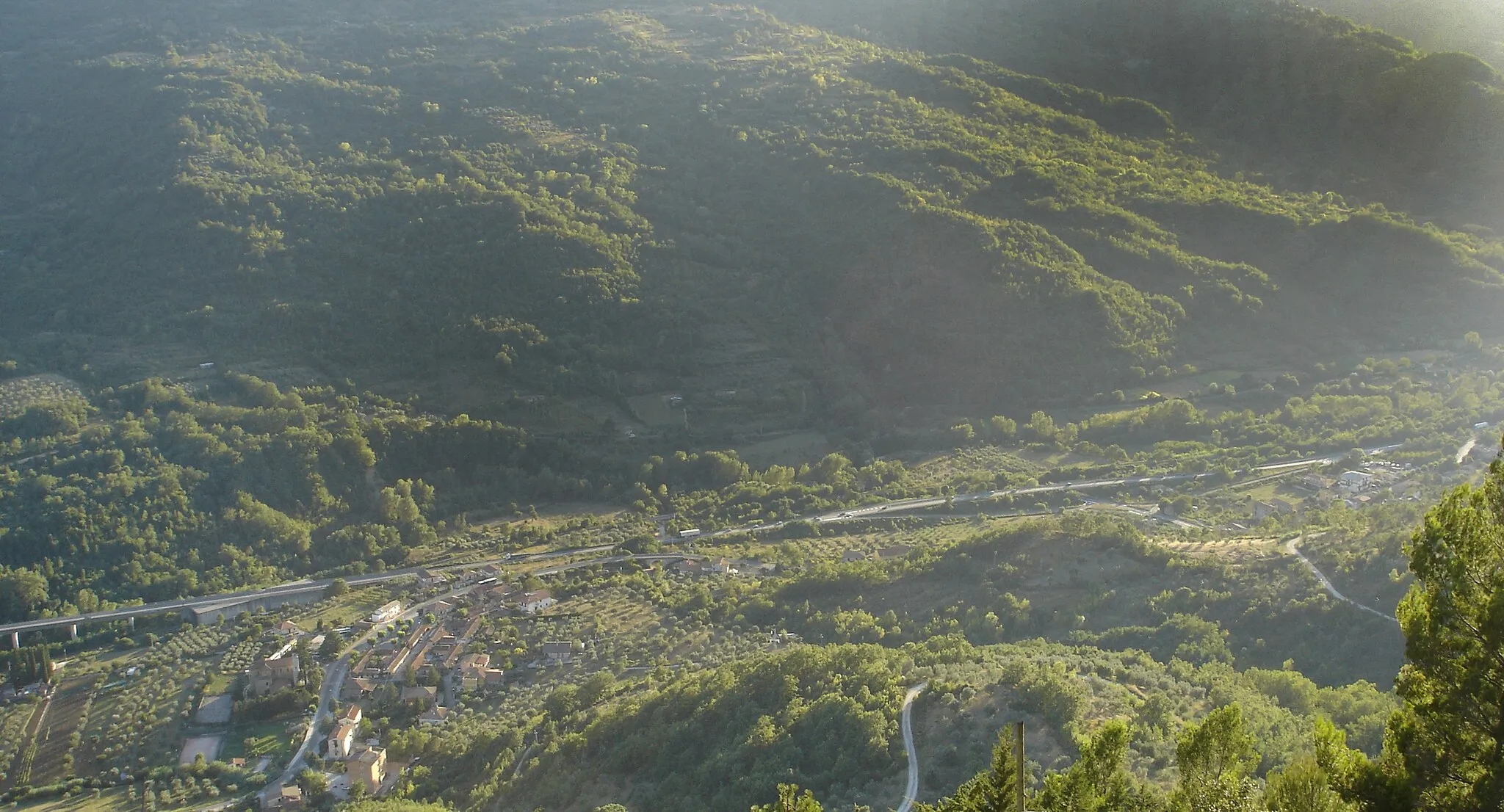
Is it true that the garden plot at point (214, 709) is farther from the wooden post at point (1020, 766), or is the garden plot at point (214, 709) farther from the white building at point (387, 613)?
the wooden post at point (1020, 766)

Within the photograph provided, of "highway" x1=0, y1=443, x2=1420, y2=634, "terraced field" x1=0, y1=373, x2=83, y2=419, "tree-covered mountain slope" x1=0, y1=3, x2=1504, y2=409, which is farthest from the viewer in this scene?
"tree-covered mountain slope" x1=0, y1=3, x2=1504, y2=409

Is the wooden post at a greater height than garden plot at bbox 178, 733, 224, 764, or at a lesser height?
greater

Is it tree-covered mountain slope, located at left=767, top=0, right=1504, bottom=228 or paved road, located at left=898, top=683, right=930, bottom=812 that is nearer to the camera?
paved road, located at left=898, top=683, right=930, bottom=812

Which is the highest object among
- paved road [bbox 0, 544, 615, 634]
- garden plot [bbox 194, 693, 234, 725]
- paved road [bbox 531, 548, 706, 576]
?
paved road [bbox 531, 548, 706, 576]

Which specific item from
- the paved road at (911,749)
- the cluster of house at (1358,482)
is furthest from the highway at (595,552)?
the paved road at (911,749)

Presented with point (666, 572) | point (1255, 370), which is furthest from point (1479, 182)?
point (666, 572)

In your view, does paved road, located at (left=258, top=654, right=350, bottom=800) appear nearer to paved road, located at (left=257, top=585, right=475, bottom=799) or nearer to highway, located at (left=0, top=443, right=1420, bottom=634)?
paved road, located at (left=257, top=585, right=475, bottom=799)

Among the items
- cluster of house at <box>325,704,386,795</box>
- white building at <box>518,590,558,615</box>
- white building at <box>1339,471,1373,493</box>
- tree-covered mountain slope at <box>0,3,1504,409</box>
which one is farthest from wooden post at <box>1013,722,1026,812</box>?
tree-covered mountain slope at <box>0,3,1504,409</box>

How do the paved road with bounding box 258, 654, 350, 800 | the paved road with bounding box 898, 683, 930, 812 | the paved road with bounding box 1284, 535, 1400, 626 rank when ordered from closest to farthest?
the paved road with bounding box 898, 683, 930, 812 → the paved road with bounding box 1284, 535, 1400, 626 → the paved road with bounding box 258, 654, 350, 800
